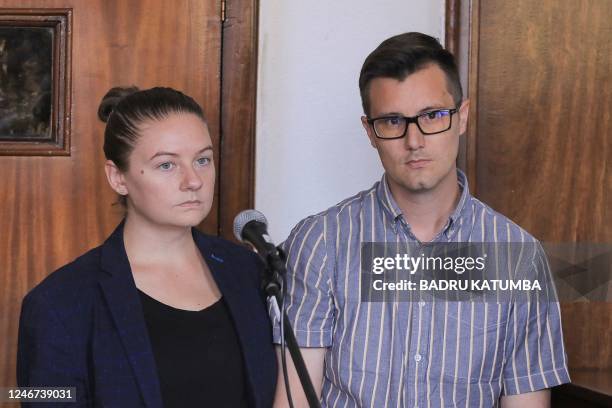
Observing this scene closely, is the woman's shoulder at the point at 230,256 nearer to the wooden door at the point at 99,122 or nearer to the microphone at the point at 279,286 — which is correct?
the wooden door at the point at 99,122

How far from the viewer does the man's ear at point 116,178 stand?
1948 mm

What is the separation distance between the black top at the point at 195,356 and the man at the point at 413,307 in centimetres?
12

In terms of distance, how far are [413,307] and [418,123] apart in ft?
1.24

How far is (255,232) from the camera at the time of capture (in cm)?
158

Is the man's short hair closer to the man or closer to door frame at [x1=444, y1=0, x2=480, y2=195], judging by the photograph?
the man

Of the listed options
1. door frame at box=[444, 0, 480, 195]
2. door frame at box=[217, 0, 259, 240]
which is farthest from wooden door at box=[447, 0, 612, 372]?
door frame at box=[217, 0, 259, 240]

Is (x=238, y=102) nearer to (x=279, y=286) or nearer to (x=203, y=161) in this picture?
(x=203, y=161)

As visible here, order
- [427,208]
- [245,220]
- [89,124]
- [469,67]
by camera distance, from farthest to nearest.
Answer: [89,124]
[469,67]
[427,208]
[245,220]

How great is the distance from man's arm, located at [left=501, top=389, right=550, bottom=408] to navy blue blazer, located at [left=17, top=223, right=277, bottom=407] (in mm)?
497

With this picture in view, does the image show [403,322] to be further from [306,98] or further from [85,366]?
[306,98]

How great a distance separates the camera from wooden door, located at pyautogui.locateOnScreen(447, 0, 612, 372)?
2.32 metres

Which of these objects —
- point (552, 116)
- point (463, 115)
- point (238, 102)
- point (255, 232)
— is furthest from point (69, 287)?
point (552, 116)

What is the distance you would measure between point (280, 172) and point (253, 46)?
0.34m

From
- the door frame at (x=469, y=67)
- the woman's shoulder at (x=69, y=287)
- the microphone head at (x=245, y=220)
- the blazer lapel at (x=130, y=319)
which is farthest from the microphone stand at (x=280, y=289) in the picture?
the door frame at (x=469, y=67)
